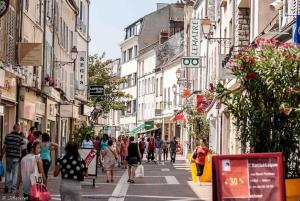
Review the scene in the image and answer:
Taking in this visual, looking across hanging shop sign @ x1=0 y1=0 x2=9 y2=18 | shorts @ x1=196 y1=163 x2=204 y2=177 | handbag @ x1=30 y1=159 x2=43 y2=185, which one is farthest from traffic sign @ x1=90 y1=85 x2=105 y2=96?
handbag @ x1=30 y1=159 x2=43 y2=185

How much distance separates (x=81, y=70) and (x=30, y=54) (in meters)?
20.2

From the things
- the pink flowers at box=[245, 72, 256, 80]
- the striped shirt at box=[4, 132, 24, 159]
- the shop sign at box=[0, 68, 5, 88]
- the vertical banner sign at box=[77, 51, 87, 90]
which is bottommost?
the striped shirt at box=[4, 132, 24, 159]

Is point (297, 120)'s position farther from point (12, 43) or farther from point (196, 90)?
point (196, 90)

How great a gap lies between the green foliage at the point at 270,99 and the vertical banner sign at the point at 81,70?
110 feet

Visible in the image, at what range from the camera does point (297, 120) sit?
45.2ft

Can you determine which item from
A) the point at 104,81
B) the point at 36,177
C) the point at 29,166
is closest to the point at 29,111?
the point at 29,166

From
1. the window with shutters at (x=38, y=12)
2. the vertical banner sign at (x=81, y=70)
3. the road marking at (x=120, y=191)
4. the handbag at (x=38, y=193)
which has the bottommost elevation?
the road marking at (x=120, y=191)

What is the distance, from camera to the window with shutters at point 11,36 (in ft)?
89.7

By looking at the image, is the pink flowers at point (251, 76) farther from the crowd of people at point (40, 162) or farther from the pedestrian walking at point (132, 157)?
the pedestrian walking at point (132, 157)

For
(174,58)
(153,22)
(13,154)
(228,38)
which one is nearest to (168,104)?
(174,58)

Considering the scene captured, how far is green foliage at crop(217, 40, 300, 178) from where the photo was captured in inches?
543

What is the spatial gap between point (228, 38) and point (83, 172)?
21800 mm

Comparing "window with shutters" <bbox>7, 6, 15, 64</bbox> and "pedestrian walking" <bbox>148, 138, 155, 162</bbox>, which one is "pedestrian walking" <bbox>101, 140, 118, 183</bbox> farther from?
"pedestrian walking" <bbox>148, 138, 155, 162</bbox>

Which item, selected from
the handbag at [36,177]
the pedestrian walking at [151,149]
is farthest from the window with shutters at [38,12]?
the handbag at [36,177]
